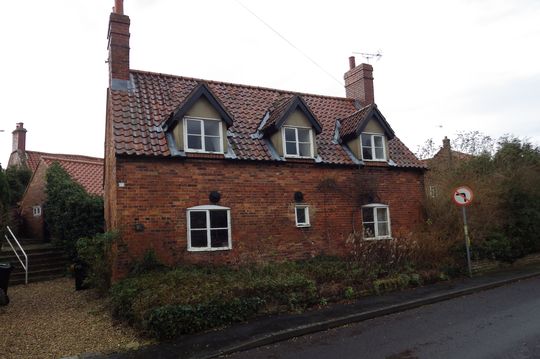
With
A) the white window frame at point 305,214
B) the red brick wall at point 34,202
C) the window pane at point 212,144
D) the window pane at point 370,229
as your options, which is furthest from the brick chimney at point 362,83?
the red brick wall at point 34,202

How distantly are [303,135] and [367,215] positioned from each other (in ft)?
12.1

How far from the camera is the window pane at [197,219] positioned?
448 inches

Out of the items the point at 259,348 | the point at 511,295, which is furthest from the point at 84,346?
the point at 511,295

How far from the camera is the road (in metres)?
6.26

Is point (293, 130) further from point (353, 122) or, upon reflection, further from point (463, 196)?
point (463, 196)

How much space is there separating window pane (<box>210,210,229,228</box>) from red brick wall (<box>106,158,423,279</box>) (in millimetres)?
256

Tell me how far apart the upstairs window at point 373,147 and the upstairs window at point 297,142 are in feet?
7.53

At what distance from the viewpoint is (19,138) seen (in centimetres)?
2770

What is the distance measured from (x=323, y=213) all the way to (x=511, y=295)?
18.8 ft

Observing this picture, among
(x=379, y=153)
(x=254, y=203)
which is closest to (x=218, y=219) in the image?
(x=254, y=203)

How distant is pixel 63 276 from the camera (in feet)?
53.4

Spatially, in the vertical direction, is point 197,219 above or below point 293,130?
below

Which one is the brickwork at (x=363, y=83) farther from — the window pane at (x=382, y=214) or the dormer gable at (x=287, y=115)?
the window pane at (x=382, y=214)

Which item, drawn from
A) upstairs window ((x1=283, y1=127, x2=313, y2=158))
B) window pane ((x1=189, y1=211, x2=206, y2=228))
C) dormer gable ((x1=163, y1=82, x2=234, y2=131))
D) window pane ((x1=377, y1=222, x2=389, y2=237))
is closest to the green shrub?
window pane ((x1=189, y1=211, x2=206, y2=228))
